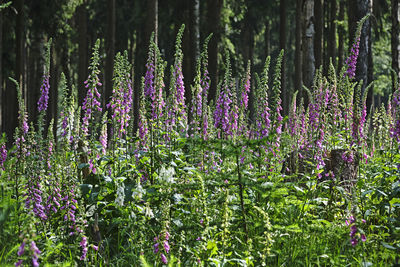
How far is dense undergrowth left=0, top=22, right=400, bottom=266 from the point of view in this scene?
3.46m

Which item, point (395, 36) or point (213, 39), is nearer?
point (395, 36)

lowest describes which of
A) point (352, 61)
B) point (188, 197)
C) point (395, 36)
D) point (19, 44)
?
point (188, 197)

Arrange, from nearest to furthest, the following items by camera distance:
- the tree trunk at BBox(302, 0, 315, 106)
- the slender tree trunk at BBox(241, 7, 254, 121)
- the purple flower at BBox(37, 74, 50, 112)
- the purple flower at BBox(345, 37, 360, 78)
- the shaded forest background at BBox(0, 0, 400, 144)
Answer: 1. the purple flower at BBox(37, 74, 50, 112)
2. the purple flower at BBox(345, 37, 360, 78)
3. the shaded forest background at BBox(0, 0, 400, 144)
4. the tree trunk at BBox(302, 0, 315, 106)
5. the slender tree trunk at BBox(241, 7, 254, 121)

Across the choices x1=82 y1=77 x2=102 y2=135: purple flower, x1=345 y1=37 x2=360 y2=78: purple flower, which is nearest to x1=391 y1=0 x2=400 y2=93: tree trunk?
x1=345 y1=37 x2=360 y2=78: purple flower

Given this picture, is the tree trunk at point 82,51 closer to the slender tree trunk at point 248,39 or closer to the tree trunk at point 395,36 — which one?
the tree trunk at point 395,36

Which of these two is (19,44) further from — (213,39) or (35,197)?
(35,197)

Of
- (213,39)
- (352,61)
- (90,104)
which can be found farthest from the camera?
(213,39)

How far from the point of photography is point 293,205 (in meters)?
4.65

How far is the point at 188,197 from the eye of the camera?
15.1 ft

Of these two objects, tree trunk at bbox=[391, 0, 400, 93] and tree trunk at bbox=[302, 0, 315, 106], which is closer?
tree trunk at bbox=[302, 0, 315, 106]

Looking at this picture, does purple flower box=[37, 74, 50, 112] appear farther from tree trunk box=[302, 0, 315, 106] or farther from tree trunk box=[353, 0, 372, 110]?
tree trunk box=[302, 0, 315, 106]

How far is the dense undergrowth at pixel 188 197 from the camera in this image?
3.46 metres

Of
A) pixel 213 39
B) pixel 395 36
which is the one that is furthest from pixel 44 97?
pixel 395 36

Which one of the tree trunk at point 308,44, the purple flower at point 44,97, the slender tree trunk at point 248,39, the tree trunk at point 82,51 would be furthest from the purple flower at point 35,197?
the slender tree trunk at point 248,39
